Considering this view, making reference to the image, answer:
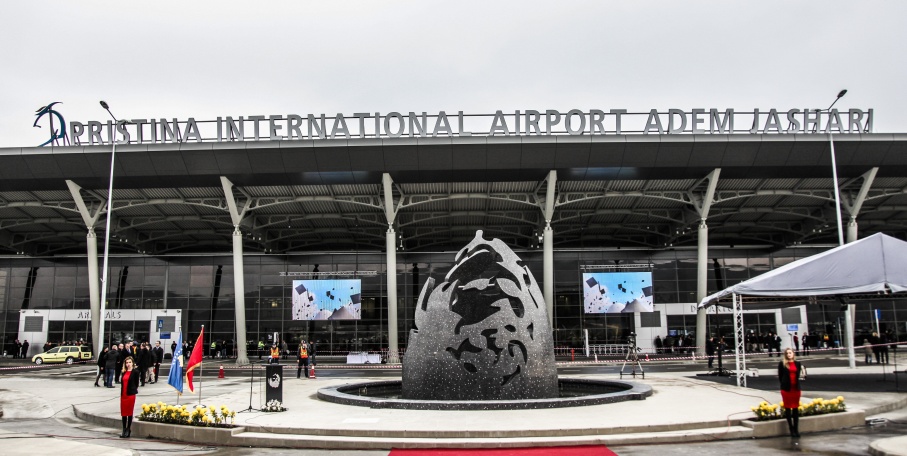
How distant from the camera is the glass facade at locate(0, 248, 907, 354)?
5459 cm

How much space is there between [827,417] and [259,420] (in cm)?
1135

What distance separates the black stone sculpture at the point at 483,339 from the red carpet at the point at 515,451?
14.8 ft

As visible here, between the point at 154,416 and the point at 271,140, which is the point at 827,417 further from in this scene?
the point at 271,140

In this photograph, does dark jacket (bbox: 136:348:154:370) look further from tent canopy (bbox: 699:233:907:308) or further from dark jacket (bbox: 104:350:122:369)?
tent canopy (bbox: 699:233:907:308)

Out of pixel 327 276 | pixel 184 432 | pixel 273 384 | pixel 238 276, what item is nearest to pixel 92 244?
pixel 238 276

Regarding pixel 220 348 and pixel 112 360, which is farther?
pixel 220 348

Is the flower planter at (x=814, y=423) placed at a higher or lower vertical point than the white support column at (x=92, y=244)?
lower

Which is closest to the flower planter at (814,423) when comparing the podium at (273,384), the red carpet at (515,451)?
the red carpet at (515,451)

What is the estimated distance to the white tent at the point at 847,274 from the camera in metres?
18.9

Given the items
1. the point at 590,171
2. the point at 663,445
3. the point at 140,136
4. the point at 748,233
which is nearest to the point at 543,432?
the point at 663,445

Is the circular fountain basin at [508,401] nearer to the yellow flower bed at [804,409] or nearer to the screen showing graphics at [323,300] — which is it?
the yellow flower bed at [804,409]

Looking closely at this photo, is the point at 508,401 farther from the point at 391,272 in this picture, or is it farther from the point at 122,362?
the point at 391,272

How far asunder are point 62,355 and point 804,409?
48362mm

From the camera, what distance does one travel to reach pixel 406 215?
4916 cm
